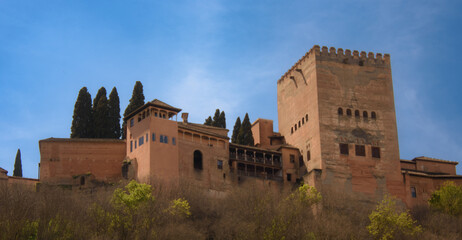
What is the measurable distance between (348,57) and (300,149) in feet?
29.1

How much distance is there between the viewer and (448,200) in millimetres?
55750

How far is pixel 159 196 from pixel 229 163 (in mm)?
10958

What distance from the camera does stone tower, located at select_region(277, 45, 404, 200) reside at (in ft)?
190

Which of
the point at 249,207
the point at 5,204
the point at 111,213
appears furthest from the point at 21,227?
the point at 249,207

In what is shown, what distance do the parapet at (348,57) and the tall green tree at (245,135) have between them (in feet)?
25.9

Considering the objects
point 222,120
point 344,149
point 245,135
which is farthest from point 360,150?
point 222,120

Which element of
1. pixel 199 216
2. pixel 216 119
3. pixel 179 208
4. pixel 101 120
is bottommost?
pixel 199 216

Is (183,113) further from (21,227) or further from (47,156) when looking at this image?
(21,227)

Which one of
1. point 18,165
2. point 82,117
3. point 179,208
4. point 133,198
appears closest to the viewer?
point 133,198

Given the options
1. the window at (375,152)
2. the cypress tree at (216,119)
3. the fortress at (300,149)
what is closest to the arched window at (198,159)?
the fortress at (300,149)

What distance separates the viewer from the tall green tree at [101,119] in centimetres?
5922

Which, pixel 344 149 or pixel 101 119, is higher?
pixel 101 119

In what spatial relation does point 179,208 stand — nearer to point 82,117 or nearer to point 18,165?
point 82,117

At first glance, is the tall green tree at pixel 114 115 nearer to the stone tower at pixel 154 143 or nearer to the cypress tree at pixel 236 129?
the stone tower at pixel 154 143
